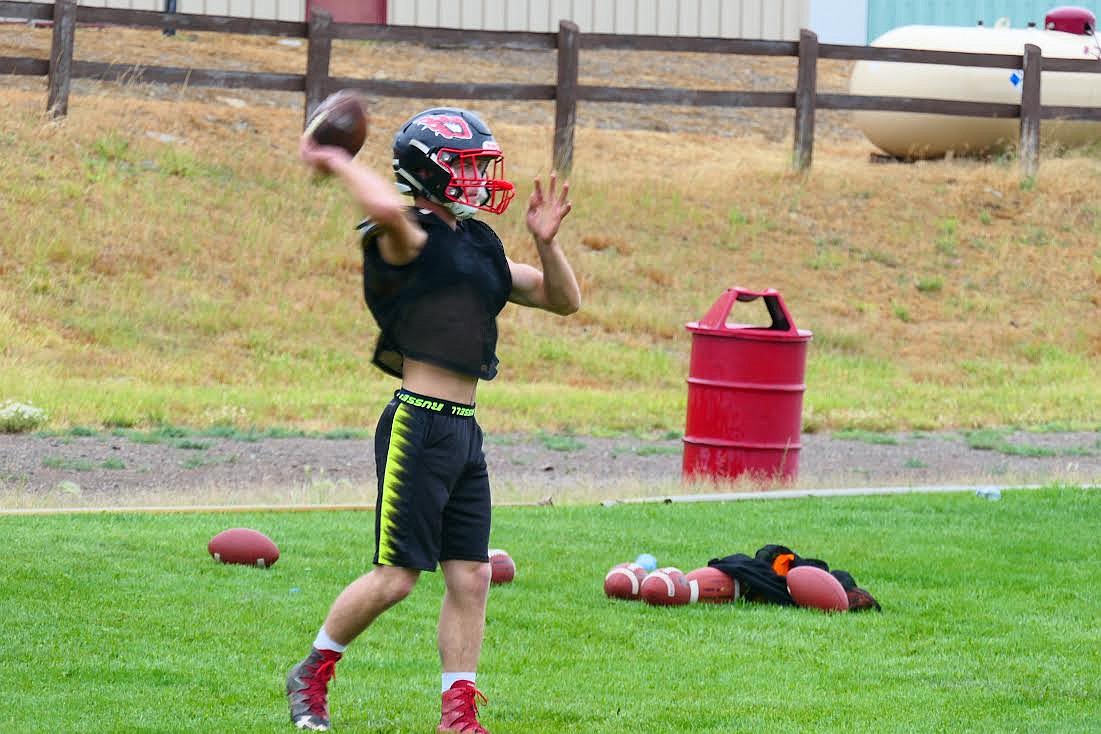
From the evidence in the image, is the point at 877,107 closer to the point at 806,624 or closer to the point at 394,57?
the point at 394,57

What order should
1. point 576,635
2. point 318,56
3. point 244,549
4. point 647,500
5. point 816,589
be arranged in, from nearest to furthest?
point 576,635 → point 816,589 → point 244,549 → point 647,500 → point 318,56

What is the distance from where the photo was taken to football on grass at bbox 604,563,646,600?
22.7 feet

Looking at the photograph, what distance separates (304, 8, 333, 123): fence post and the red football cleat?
48.9 ft

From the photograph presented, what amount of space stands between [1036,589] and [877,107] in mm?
14464

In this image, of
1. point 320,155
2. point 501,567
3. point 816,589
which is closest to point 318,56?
point 501,567

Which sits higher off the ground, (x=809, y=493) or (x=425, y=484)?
(x=425, y=484)

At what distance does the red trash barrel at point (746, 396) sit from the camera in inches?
428

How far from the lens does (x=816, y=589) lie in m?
6.80

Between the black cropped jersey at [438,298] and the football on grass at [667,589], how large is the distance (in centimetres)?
220

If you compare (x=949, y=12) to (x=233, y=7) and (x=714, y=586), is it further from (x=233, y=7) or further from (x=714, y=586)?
(x=714, y=586)

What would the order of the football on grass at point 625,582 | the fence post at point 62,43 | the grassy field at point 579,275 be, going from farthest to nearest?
the fence post at point 62,43 < the grassy field at point 579,275 < the football on grass at point 625,582

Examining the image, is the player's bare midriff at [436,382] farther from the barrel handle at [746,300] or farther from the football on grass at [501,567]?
the barrel handle at [746,300]

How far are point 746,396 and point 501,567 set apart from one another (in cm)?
407

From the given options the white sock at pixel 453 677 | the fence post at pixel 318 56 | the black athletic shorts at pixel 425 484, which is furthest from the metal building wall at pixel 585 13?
the white sock at pixel 453 677
